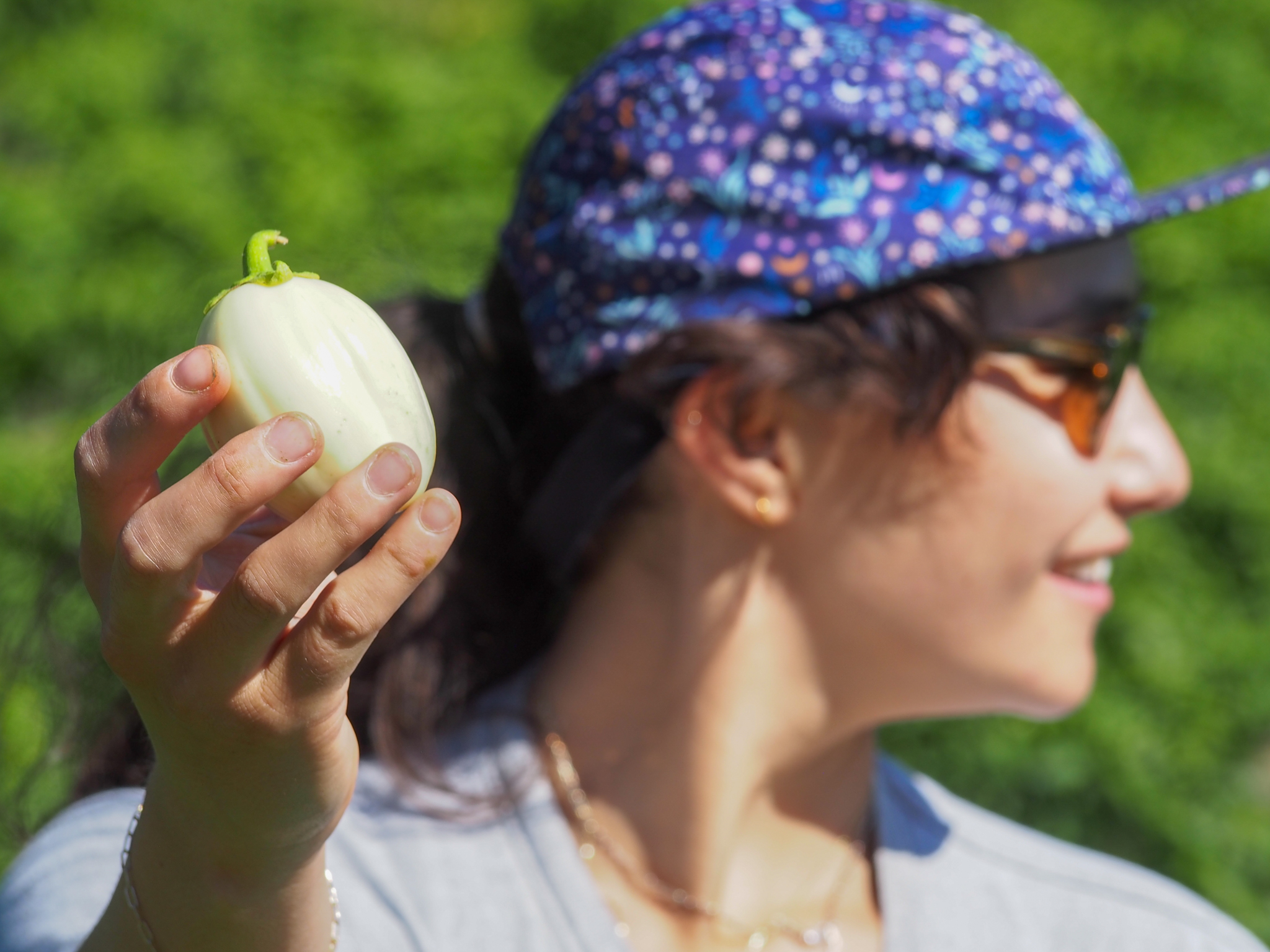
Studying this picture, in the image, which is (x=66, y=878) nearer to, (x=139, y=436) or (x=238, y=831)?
(x=238, y=831)

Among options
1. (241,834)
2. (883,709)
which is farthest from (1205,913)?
(241,834)

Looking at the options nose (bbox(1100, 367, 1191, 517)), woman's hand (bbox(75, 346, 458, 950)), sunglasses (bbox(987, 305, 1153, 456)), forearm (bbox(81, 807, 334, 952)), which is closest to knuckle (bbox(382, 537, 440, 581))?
woman's hand (bbox(75, 346, 458, 950))

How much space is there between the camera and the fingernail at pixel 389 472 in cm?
86

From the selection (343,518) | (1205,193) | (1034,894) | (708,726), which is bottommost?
(1034,894)

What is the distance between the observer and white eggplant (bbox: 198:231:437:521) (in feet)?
3.01

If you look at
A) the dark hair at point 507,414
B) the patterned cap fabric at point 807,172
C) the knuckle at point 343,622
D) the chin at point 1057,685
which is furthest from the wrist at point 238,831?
the chin at point 1057,685

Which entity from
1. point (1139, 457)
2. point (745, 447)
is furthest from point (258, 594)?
point (1139, 457)

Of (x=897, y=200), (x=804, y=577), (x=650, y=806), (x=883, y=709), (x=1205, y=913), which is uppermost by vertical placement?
(x=897, y=200)

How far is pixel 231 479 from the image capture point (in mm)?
842

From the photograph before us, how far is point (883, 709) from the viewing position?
5.68 feet

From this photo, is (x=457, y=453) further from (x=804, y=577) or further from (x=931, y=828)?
(x=931, y=828)

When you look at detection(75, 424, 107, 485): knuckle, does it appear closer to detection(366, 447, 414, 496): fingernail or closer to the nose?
detection(366, 447, 414, 496): fingernail

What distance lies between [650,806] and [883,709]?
13.6 inches

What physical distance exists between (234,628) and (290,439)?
0.46 ft
